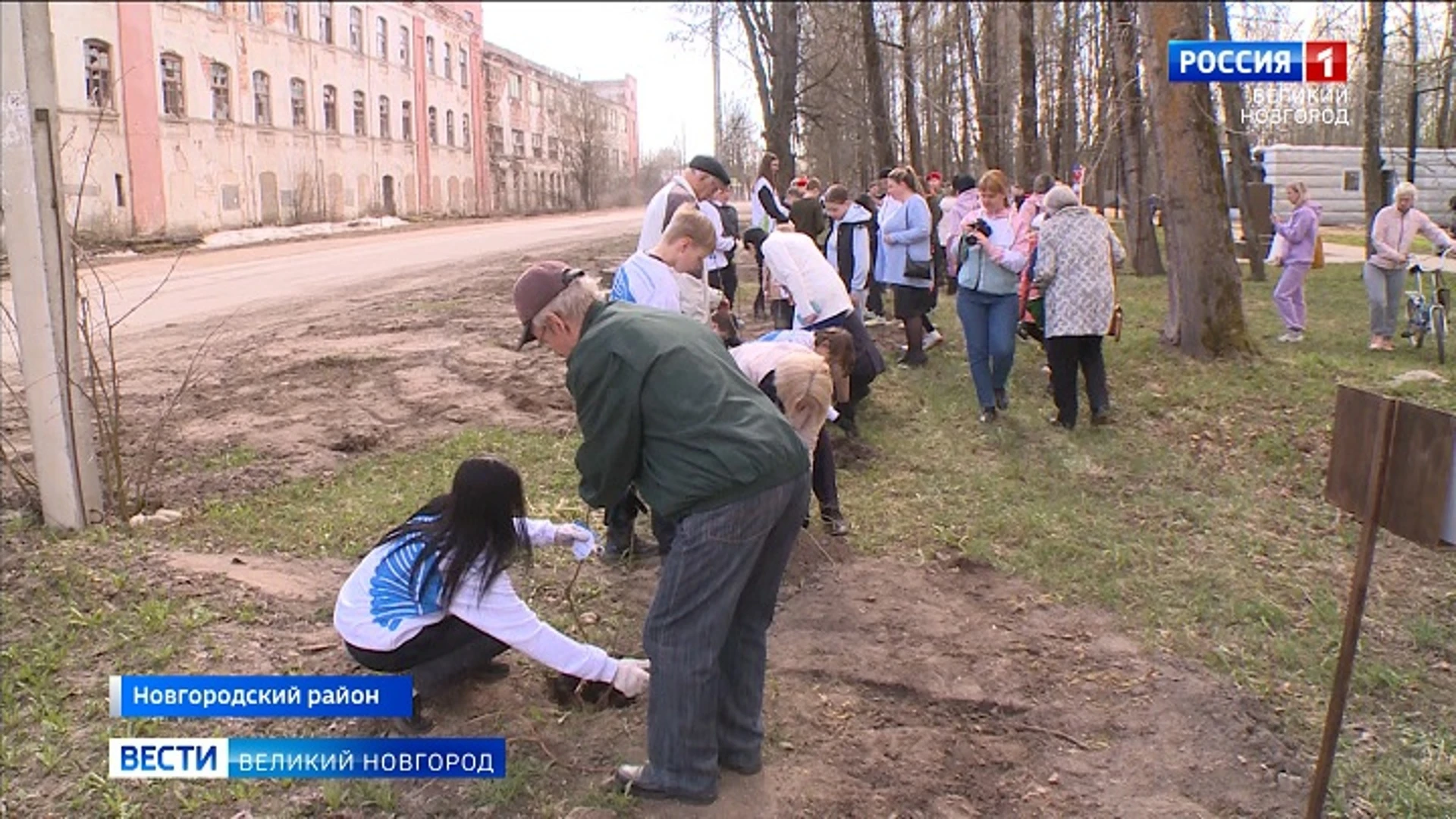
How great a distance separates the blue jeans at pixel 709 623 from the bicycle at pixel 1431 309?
9124 millimetres

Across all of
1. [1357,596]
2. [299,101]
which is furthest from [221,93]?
[1357,596]

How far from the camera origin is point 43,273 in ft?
18.6

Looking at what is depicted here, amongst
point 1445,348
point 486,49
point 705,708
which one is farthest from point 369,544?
point 486,49

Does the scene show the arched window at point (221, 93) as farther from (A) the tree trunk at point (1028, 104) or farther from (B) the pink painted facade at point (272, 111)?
(A) the tree trunk at point (1028, 104)

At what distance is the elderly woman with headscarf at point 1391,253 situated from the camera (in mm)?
10500

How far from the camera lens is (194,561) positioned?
5.37 m

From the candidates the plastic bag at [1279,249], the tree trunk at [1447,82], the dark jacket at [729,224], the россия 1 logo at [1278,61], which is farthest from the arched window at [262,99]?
the plastic bag at [1279,249]

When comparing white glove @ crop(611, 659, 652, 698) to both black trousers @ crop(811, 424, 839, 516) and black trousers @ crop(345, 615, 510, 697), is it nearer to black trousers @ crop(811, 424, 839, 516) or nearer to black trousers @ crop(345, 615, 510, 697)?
black trousers @ crop(345, 615, 510, 697)

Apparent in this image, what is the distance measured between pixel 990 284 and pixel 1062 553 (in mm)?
2847

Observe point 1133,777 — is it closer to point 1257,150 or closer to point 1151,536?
point 1151,536

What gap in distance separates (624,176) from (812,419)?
80282 millimetres

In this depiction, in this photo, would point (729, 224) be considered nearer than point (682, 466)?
No

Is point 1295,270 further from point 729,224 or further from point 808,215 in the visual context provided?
point 729,224

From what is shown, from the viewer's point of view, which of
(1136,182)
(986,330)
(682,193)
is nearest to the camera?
(682,193)
